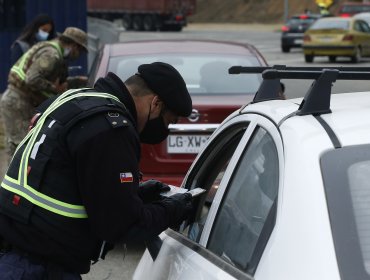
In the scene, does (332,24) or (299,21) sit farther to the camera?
(299,21)

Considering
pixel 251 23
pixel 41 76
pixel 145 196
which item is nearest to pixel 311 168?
pixel 145 196

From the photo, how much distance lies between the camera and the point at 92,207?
126 inches

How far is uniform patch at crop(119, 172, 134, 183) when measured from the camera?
3199mm

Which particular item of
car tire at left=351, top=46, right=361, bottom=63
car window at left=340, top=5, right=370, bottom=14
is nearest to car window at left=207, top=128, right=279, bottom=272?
car tire at left=351, top=46, right=361, bottom=63

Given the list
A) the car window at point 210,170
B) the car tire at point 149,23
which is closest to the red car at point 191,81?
the car window at point 210,170

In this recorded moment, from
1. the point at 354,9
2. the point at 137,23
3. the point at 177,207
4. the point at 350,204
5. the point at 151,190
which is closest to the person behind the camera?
the point at 350,204

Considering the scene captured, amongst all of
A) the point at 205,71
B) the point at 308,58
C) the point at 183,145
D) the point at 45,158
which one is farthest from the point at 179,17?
the point at 45,158

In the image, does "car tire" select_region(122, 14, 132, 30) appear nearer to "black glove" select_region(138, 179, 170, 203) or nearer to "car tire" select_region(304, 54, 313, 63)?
"car tire" select_region(304, 54, 313, 63)

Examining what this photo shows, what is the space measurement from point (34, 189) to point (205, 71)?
5079 millimetres

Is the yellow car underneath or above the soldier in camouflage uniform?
underneath

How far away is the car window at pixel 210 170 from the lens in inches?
144

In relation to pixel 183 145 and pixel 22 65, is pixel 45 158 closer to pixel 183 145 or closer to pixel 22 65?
pixel 183 145

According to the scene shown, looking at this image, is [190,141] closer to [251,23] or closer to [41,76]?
[41,76]

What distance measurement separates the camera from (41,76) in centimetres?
839
